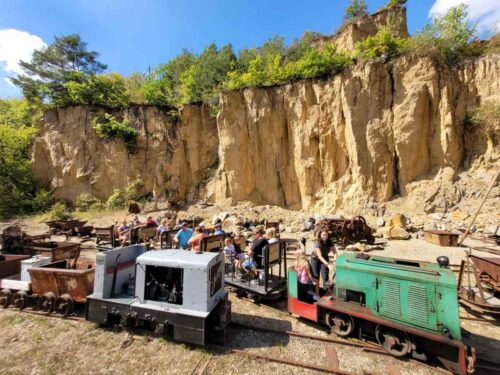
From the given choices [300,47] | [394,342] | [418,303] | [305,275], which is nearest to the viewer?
[418,303]

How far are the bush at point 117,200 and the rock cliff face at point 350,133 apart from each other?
1004 cm

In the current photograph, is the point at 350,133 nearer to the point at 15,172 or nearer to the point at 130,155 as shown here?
the point at 130,155

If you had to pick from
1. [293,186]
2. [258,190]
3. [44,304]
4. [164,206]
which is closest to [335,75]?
[293,186]

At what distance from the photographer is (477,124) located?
56.3ft

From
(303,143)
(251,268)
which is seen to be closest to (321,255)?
(251,268)

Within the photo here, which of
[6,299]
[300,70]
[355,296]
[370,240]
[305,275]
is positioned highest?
[300,70]

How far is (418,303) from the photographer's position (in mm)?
4598

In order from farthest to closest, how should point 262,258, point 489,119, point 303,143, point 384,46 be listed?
1. point 303,143
2. point 384,46
3. point 489,119
4. point 262,258

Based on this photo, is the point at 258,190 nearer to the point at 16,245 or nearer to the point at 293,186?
the point at 293,186

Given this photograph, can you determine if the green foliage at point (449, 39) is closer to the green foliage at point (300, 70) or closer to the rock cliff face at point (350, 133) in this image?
the rock cliff face at point (350, 133)

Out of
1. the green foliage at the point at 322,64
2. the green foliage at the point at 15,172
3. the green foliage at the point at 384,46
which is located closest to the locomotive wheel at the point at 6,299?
the green foliage at the point at 322,64

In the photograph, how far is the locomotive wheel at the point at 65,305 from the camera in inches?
245

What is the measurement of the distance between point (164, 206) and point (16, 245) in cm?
1358

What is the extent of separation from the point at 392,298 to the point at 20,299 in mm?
9681
